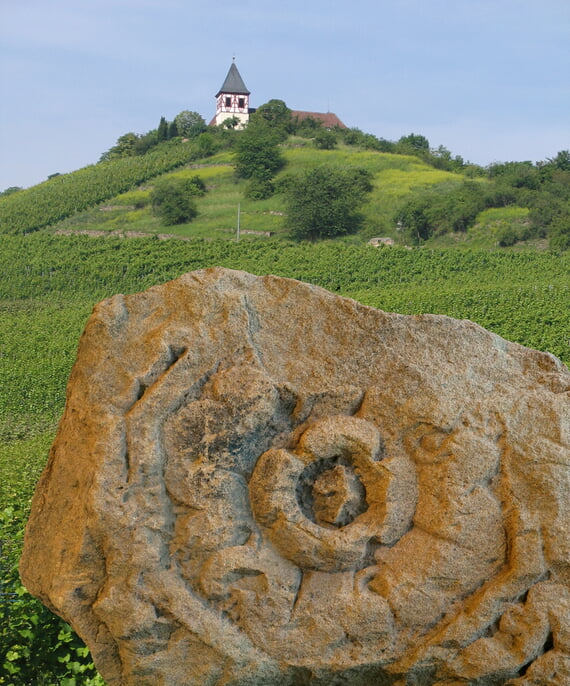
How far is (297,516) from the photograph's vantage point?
3.63 meters

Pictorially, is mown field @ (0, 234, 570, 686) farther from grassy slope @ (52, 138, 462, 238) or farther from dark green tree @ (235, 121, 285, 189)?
dark green tree @ (235, 121, 285, 189)

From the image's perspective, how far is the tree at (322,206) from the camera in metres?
28.2

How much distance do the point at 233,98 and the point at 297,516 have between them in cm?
6499

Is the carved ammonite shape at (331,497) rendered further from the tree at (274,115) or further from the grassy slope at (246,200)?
the tree at (274,115)

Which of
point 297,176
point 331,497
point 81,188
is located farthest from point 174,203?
point 331,497

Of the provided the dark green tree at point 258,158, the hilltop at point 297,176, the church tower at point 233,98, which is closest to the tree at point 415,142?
the hilltop at point 297,176

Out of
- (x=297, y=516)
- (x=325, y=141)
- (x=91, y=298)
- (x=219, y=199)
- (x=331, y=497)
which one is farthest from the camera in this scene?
(x=325, y=141)

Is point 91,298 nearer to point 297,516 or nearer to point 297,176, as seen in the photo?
point 297,176

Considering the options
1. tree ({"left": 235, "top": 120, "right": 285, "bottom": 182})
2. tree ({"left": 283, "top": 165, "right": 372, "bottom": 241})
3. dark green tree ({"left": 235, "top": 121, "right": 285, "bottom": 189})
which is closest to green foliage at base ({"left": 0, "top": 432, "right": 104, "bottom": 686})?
tree ({"left": 283, "top": 165, "right": 372, "bottom": 241})

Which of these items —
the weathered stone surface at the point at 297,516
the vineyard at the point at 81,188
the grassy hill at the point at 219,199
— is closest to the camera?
the weathered stone surface at the point at 297,516

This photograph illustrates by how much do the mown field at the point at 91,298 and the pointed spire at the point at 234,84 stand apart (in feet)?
134

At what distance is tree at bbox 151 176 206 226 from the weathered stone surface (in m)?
26.7

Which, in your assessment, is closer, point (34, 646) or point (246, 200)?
point (34, 646)

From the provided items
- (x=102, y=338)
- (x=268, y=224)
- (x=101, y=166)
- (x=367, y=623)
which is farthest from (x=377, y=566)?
(x=101, y=166)
